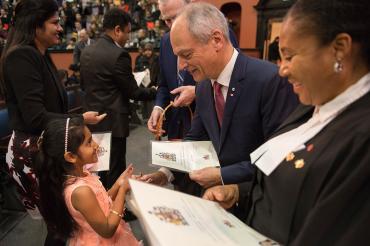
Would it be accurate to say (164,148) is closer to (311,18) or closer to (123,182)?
(123,182)

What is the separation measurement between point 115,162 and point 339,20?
7.65 ft

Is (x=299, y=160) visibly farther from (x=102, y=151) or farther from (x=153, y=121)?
(x=153, y=121)

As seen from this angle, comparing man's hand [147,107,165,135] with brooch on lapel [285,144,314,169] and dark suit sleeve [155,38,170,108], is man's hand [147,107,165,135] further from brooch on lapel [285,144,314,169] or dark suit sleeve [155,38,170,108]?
brooch on lapel [285,144,314,169]

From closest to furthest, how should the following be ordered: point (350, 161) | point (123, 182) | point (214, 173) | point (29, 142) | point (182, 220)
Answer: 1. point (350, 161)
2. point (182, 220)
3. point (214, 173)
4. point (123, 182)
5. point (29, 142)

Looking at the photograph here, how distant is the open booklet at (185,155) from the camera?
1276 millimetres

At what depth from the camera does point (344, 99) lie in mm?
766

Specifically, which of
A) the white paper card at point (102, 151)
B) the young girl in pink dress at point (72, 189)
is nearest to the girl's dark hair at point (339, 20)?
the young girl in pink dress at point (72, 189)

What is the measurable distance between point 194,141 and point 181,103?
403 millimetres

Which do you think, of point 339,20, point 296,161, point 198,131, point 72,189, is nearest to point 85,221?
point 72,189

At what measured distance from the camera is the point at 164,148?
139 centimetres

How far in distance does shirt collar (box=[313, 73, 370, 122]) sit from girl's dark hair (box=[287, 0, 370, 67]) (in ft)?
0.16

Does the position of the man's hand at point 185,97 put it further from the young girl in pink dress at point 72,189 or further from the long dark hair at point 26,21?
the long dark hair at point 26,21

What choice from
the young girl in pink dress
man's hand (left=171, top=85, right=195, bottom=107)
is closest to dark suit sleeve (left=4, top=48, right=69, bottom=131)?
the young girl in pink dress

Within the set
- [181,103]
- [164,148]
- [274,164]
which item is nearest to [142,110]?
[181,103]
